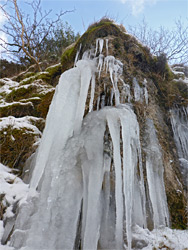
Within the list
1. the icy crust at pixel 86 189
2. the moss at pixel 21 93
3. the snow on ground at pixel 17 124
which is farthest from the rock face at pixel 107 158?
the moss at pixel 21 93

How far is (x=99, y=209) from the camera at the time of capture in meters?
2.06

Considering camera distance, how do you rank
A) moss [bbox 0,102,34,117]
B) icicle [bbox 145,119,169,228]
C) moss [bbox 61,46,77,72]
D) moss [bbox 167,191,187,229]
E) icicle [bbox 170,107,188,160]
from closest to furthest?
icicle [bbox 145,119,169,228] < moss [bbox 167,191,187,229] < icicle [bbox 170,107,188,160] < moss [bbox 0,102,34,117] < moss [bbox 61,46,77,72]

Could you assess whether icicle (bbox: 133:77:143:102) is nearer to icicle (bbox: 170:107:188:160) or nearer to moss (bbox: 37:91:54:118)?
icicle (bbox: 170:107:188:160)

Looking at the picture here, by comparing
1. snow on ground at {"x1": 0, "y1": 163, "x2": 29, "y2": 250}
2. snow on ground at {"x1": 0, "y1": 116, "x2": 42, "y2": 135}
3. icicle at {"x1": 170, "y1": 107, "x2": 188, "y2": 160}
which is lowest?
snow on ground at {"x1": 0, "y1": 163, "x2": 29, "y2": 250}

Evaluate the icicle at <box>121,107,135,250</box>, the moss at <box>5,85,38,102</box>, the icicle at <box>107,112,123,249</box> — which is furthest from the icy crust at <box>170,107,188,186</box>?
the moss at <box>5,85,38,102</box>

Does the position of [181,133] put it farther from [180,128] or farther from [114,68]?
[114,68]

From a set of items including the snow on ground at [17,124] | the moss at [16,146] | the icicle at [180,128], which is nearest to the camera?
the moss at [16,146]

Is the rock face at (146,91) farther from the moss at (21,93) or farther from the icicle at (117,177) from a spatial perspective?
the moss at (21,93)

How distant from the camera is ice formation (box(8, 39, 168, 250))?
1.87 m

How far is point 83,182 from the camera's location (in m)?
2.17

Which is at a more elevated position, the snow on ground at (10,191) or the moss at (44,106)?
the moss at (44,106)

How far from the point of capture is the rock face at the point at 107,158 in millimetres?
1962

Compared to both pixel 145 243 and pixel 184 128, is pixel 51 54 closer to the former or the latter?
pixel 184 128

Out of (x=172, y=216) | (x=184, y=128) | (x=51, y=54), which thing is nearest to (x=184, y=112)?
(x=184, y=128)
